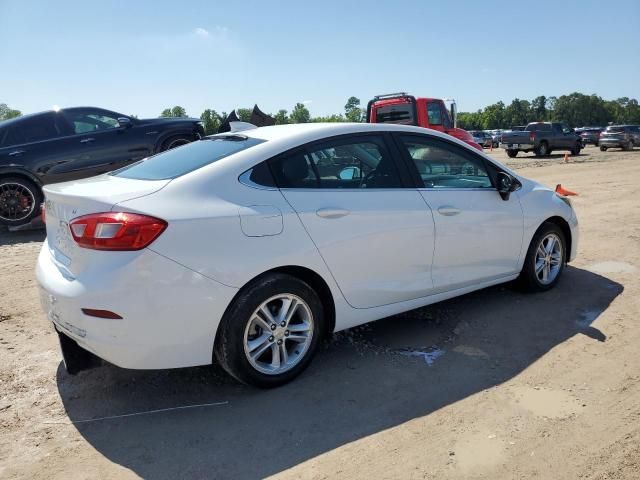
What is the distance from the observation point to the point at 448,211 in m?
3.95

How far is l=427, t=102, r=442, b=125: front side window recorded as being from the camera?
45.8 ft

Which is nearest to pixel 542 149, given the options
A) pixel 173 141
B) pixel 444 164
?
pixel 173 141

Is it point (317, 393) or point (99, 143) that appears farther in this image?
point (99, 143)

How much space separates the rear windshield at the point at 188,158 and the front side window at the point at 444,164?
49.0 inches

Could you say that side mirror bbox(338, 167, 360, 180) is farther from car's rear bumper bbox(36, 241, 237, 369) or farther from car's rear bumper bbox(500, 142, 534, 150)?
car's rear bumper bbox(500, 142, 534, 150)

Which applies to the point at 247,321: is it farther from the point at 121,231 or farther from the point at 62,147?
the point at 62,147

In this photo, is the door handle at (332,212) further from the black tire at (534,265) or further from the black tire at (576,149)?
the black tire at (576,149)

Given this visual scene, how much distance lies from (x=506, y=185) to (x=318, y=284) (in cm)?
197

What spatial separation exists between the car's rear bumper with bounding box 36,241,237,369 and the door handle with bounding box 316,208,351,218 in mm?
748

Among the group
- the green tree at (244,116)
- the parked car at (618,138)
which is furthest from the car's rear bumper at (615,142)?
the green tree at (244,116)

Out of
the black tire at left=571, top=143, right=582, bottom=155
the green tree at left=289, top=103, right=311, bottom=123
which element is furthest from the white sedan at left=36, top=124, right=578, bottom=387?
the green tree at left=289, top=103, right=311, bottom=123

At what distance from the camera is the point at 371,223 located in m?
3.52

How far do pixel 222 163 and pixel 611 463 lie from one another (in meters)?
2.56

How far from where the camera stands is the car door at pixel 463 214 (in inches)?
155
